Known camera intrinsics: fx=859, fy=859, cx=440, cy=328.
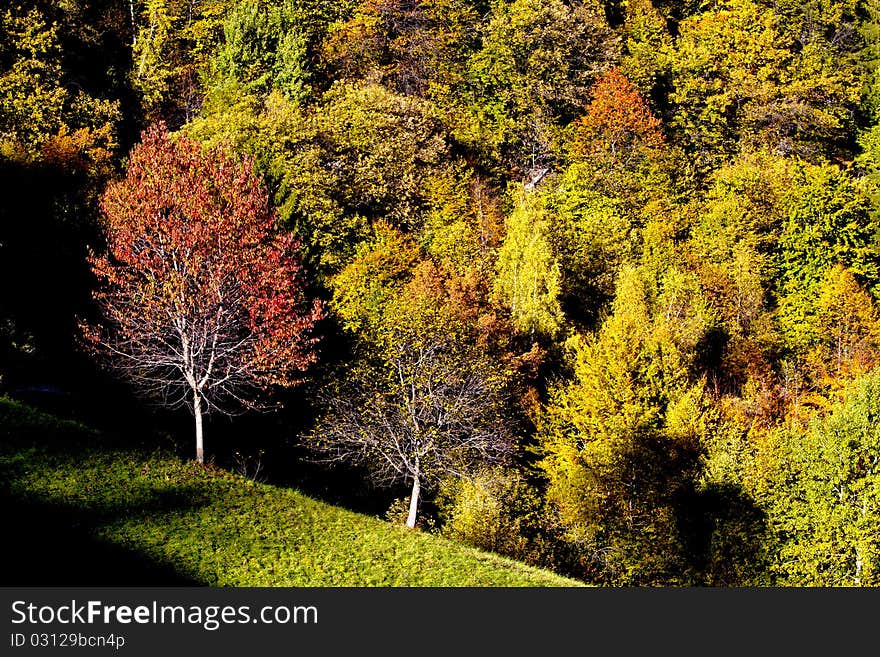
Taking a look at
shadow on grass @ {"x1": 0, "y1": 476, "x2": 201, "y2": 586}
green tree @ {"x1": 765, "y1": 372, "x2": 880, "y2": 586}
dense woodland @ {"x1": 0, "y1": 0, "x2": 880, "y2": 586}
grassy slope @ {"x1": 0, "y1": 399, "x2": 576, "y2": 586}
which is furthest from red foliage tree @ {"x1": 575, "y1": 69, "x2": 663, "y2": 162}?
shadow on grass @ {"x1": 0, "y1": 476, "x2": 201, "y2": 586}

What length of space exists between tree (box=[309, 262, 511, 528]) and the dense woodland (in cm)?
21

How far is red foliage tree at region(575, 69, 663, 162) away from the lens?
6956 cm

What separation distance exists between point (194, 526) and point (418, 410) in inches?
515

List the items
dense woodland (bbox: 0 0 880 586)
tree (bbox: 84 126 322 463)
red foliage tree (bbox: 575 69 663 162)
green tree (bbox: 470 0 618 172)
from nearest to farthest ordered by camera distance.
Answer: tree (bbox: 84 126 322 463) → dense woodland (bbox: 0 0 880 586) → red foliage tree (bbox: 575 69 663 162) → green tree (bbox: 470 0 618 172)

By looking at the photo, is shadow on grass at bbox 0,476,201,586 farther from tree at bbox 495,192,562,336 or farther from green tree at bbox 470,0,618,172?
green tree at bbox 470,0,618,172

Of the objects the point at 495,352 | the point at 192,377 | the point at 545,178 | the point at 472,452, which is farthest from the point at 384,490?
the point at 545,178

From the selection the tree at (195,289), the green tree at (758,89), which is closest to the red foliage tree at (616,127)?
the green tree at (758,89)

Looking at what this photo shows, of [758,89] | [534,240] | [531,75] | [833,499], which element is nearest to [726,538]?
[833,499]

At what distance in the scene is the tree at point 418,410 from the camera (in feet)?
112

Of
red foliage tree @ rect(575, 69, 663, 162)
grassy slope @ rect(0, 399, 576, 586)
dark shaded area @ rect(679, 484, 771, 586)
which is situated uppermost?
red foliage tree @ rect(575, 69, 663, 162)

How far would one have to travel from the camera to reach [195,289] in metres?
31.4

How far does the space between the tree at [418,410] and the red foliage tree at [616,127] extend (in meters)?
35.0

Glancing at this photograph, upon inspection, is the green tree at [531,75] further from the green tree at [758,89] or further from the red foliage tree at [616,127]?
the green tree at [758,89]

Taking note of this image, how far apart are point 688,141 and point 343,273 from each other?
135 ft
